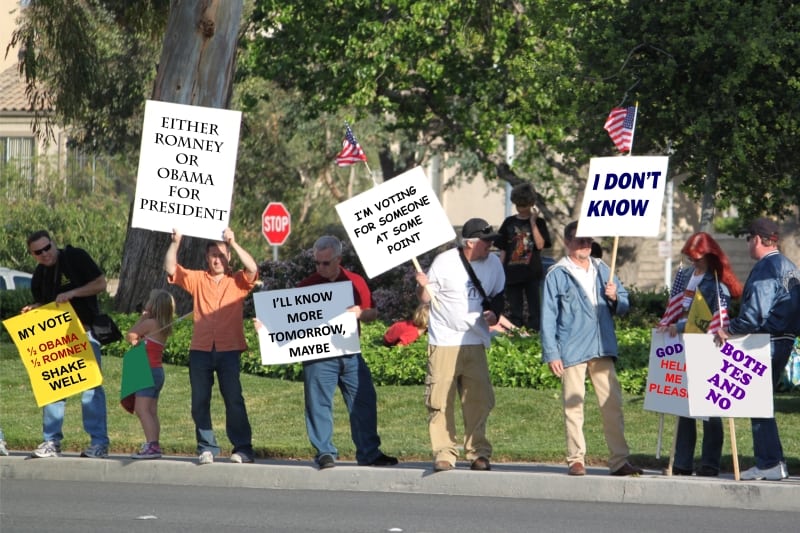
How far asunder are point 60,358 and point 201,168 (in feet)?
6.51

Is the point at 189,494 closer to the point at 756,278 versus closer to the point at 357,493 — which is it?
the point at 357,493

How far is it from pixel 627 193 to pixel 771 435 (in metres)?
2.03

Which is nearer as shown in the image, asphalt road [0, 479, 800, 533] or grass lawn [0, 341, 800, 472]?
asphalt road [0, 479, 800, 533]

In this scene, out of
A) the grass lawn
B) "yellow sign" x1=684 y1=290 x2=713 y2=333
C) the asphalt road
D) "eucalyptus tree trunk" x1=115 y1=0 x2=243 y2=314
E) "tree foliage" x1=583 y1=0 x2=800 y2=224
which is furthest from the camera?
"eucalyptus tree trunk" x1=115 y1=0 x2=243 y2=314

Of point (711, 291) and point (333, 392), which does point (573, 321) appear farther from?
point (333, 392)

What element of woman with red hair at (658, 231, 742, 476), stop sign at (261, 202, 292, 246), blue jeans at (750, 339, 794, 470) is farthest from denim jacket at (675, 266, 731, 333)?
stop sign at (261, 202, 292, 246)

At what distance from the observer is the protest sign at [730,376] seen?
35.0 feet

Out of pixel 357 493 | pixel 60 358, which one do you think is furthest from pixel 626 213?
pixel 60 358

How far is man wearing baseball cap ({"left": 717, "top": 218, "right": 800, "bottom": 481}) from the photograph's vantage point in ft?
34.9

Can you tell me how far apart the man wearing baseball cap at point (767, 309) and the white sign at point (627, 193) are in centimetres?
81

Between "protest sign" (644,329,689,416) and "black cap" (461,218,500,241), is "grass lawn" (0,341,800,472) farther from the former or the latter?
"black cap" (461,218,500,241)

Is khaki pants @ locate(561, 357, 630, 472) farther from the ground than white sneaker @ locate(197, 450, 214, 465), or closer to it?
farther from the ground

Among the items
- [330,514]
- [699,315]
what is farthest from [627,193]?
[330,514]

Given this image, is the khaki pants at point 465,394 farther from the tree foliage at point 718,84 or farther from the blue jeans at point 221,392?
the tree foliage at point 718,84
